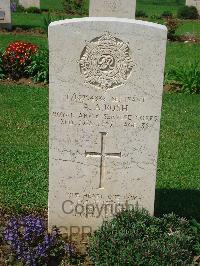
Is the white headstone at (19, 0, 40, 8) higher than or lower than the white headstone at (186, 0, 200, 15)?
lower

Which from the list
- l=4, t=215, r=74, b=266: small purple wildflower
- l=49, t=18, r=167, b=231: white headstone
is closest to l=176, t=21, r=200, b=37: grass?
l=49, t=18, r=167, b=231: white headstone

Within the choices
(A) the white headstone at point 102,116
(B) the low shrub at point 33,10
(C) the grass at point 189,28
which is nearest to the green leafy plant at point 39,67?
(A) the white headstone at point 102,116

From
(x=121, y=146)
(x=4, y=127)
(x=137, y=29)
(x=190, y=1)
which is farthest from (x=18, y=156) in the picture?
(x=190, y=1)

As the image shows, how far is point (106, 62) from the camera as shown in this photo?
4.62m

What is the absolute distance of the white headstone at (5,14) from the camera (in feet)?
59.6

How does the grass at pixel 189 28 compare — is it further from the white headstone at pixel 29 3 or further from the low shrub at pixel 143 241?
the low shrub at pixel 143 241

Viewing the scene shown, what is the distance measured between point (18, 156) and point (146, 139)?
297 centimetres

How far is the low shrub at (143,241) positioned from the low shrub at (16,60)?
→ 723 centimetres

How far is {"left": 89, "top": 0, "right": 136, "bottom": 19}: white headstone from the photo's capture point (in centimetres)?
1467

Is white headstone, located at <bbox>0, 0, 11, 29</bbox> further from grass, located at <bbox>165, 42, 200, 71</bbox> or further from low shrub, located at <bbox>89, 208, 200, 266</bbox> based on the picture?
low shrub, located at <bbox>89, 208, 200, 266</bbox>

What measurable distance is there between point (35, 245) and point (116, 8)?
36.0 feet

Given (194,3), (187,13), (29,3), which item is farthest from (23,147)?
(194,3)

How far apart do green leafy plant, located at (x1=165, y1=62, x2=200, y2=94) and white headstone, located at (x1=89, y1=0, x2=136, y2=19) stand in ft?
11.9

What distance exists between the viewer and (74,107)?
4742 mm
